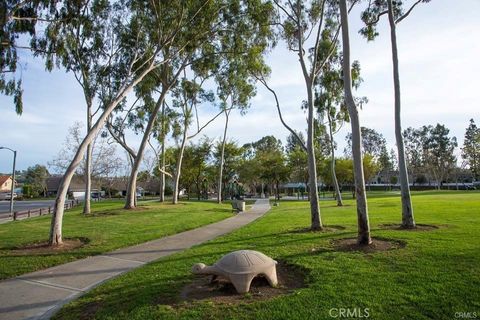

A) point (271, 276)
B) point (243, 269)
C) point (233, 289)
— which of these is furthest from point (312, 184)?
point (243, 269)

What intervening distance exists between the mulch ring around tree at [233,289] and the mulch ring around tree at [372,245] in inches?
88.8

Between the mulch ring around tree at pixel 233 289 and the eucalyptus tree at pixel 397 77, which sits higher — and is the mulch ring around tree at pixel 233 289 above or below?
below

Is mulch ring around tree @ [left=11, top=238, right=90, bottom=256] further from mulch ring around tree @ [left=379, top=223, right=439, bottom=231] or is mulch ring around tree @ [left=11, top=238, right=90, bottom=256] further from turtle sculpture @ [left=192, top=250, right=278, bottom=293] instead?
mulch ring around tree @ [left=379, top=223, right=439, bottom=231]

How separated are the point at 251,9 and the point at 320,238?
37.3 ft

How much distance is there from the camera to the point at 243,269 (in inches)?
223

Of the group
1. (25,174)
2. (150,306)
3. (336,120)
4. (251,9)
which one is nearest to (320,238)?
(150,306)

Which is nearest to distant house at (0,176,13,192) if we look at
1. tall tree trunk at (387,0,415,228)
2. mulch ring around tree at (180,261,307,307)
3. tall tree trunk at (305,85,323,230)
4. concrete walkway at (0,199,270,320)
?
concrete walkway at (0,199,270,320)

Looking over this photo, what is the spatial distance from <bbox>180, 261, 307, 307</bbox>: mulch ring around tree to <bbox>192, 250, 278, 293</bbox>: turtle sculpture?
0.52 ft

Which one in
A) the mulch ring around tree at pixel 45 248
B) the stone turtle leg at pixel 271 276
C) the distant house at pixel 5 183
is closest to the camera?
the stone turtle leg at pixel 271 276

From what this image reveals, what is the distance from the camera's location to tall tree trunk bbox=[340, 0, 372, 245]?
9.04 m

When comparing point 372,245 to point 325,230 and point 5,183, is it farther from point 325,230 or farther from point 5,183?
point 5,183

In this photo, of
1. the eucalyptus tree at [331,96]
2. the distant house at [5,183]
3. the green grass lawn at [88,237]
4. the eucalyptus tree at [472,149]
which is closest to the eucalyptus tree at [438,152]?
the eucalyptus tree at [472,149]

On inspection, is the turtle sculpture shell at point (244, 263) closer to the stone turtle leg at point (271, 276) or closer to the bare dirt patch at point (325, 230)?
the stone turtle leg at point (271, 276)

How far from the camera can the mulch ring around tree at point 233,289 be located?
18.1 ft
